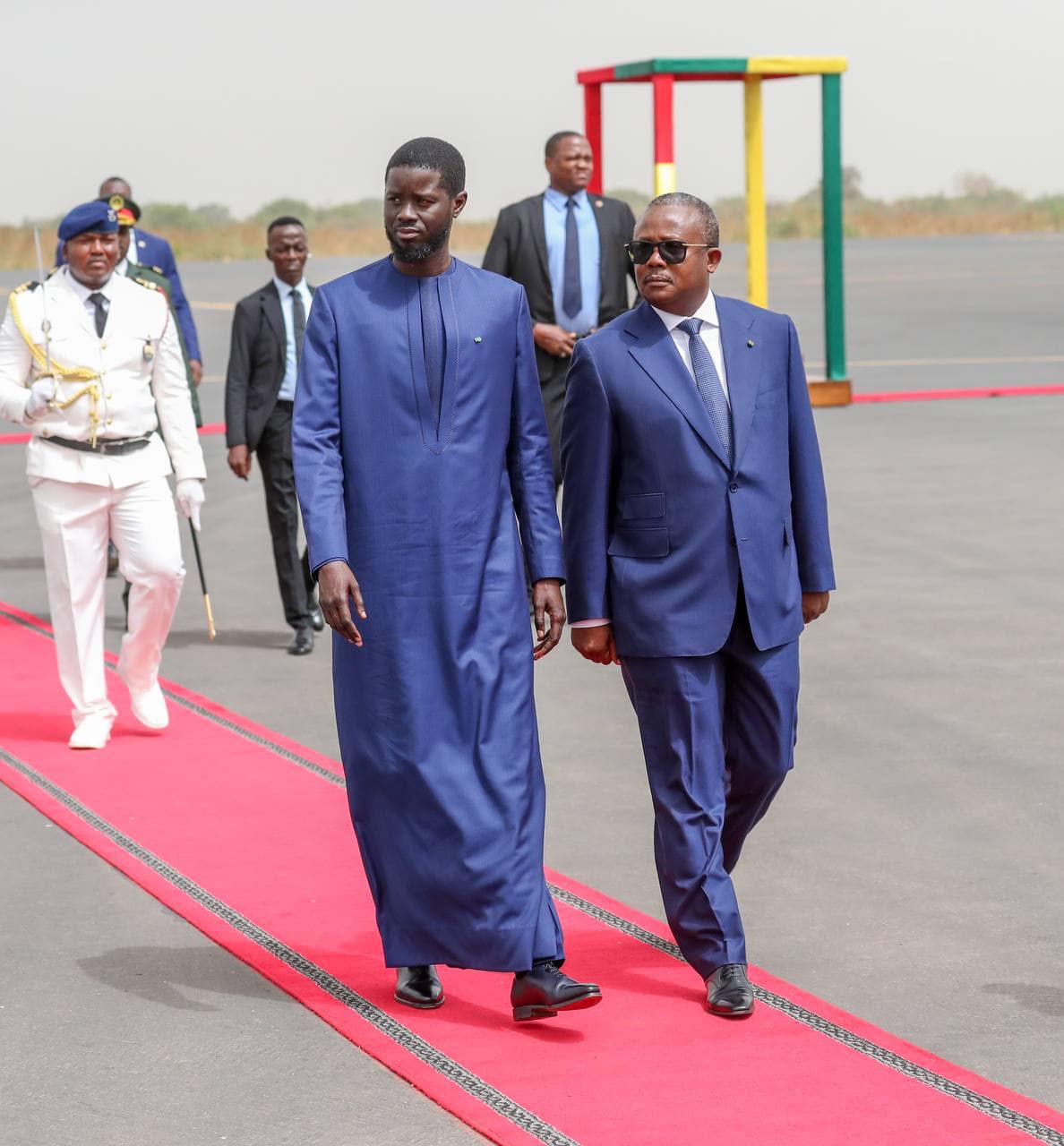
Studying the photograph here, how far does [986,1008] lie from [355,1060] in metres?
1.45

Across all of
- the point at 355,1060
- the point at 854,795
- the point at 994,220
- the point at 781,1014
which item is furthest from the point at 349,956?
the point at 994,220

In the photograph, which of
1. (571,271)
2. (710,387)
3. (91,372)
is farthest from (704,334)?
(571,271)

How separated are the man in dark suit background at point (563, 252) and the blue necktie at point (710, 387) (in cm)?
534

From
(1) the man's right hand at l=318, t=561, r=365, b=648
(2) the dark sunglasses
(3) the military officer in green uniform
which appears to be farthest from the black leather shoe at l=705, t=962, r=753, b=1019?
(3) the military officer in green uniform

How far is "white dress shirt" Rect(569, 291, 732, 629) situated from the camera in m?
5.02

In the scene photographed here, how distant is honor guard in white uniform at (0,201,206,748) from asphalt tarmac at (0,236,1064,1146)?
762 mm

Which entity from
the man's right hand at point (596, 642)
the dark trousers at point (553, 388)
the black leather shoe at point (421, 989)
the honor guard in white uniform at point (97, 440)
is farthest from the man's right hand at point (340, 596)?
the dark trousers at point (553, 388)

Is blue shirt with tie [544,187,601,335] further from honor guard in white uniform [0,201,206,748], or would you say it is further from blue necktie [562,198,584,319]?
honor guard in white uniform [0,201,206,748]

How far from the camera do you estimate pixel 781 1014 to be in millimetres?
4844

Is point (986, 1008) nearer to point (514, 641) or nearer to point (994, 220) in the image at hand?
point (514, 641)

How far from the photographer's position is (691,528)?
4961 millimetres

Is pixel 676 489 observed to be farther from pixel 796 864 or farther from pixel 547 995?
pixel 796 864

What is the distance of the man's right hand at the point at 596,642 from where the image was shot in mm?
5035

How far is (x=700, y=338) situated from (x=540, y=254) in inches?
217
